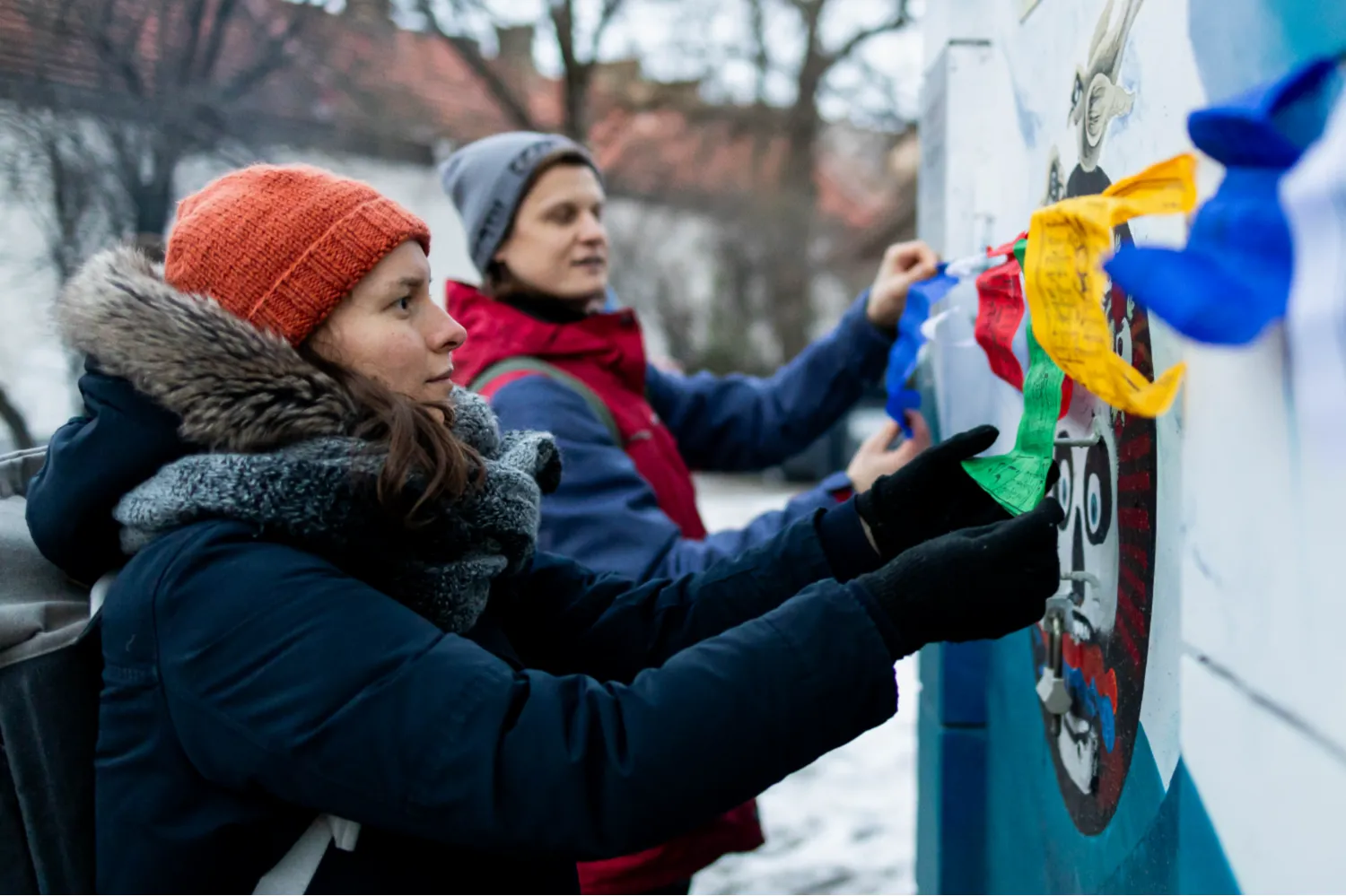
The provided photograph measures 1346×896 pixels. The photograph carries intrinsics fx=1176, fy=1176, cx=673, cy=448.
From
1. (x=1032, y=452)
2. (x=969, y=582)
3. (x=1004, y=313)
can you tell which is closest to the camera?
(x=969, y=582)

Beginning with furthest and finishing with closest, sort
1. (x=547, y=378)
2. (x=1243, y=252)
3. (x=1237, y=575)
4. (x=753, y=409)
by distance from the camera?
(x=753, y=409), (x=547, y=378), (x=1237, y=575), (x=1243, y=252)

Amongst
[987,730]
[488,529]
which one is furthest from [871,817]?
[488,529]

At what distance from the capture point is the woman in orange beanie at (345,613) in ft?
3.43

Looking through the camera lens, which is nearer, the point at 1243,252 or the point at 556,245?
the point at 1243,252

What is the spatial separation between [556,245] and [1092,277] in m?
1.44

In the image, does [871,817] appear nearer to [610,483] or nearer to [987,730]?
[987,730]

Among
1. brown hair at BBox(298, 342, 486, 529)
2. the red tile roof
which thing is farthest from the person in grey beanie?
the red tile roof

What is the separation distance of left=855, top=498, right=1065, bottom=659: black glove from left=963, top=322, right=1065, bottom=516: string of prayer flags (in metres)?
0.06

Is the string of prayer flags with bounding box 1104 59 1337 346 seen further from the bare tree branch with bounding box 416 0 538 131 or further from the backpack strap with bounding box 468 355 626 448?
the bare tree branch with bounding box 416 0 538 131

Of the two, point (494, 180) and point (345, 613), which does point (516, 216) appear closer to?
point (494, 180)

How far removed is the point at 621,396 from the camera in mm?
2223

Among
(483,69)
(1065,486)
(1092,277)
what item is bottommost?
(1065,486)

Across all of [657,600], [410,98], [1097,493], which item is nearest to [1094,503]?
[1097,493]

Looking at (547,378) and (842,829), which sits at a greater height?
(547,378)
